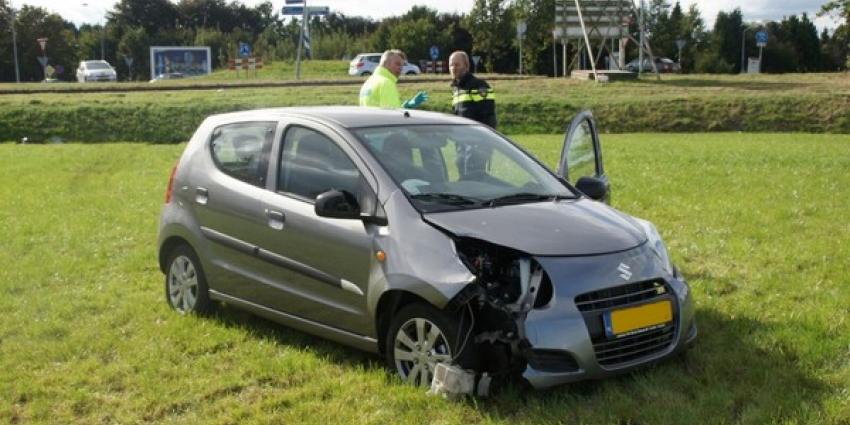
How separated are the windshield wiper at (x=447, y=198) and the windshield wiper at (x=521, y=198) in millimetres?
106

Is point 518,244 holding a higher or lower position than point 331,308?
higher

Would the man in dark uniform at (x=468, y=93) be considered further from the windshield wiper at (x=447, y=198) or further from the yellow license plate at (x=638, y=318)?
the yellow license plate at (x=638, y=318)

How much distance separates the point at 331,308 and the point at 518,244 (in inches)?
50.5

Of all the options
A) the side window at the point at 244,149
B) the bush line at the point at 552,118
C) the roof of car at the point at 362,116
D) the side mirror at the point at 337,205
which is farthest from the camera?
the bush line at the point at 552,118

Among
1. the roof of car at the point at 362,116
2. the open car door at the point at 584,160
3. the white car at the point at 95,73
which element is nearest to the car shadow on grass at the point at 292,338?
the roof of car at the point at 362,116

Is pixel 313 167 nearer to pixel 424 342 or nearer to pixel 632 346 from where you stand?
pixel 424 342

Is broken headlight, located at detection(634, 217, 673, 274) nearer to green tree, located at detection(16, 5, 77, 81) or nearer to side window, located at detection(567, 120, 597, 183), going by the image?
side window, located at detection(567, 120, 597, 183)

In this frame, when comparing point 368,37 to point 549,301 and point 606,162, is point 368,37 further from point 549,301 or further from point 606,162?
point 549,301

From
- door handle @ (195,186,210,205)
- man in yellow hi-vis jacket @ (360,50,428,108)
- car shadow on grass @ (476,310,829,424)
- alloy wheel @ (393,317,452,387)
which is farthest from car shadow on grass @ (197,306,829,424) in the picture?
man in yellow hi-vis jacket @ (360,50,428,108)

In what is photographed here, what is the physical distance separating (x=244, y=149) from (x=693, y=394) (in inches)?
130

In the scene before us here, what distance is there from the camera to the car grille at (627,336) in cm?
466

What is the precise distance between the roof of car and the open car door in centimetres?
78

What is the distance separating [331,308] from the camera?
5.43 meters

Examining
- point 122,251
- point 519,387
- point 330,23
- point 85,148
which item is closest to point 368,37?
point 330,23
